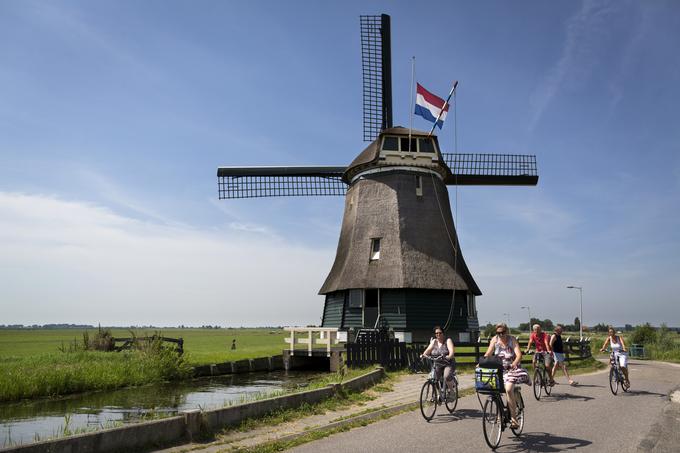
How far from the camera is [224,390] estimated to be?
66.9 feet

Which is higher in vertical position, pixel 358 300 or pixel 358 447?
pixel 358 300

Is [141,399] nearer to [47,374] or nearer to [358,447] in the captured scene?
[47,374]

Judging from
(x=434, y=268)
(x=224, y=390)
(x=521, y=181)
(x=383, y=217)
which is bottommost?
(x=224, y=390)

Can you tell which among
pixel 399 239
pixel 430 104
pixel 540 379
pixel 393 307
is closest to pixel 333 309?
pixel 393 307

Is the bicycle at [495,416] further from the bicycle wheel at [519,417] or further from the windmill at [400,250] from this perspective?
the windmill at [400,250]

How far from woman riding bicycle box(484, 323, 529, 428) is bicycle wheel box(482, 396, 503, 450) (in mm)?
405

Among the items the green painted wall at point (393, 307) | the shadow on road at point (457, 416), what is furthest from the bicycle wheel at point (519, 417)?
the green painted wall at point (393, 307)

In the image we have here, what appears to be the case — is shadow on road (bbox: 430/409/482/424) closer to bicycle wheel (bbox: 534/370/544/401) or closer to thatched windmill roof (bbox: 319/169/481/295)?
bicycle wheel (bbox: 534/370/544/401)

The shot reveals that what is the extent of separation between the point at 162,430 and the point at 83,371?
42.7 ft

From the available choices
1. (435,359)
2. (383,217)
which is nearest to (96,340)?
(383,217)

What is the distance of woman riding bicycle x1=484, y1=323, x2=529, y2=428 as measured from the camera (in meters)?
9.61

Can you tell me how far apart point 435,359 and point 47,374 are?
45.0ft

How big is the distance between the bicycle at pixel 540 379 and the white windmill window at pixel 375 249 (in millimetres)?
12755

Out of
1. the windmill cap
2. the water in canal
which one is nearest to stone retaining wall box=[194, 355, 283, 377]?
the water in canal
